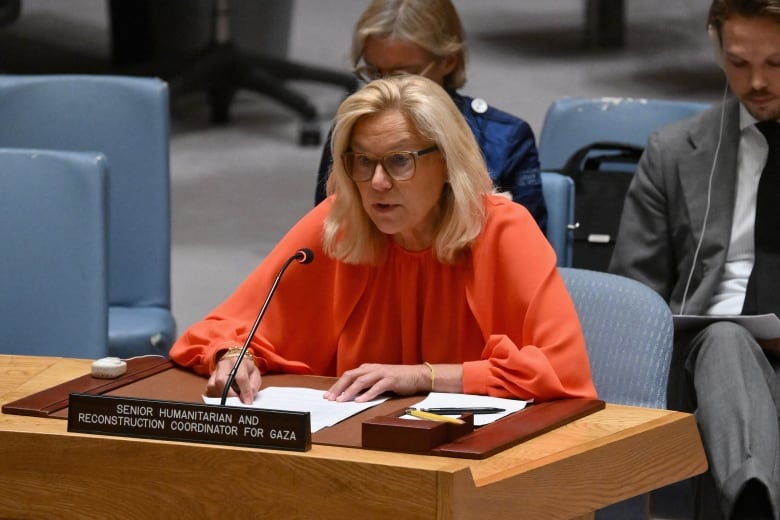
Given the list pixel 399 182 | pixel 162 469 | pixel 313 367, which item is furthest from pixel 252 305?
pixel 162 469

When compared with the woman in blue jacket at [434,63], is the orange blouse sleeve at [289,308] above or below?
below

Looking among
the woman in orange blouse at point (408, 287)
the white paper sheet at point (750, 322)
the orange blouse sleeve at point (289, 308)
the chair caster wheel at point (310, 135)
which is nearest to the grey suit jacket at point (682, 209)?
the white paper sheet at point (750, 322)

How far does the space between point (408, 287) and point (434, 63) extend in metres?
0.96

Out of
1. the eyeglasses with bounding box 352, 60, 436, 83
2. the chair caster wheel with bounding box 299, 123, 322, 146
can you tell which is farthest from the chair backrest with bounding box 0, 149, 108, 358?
the chair caster wheel with bounding box 299, 123, 322, 146

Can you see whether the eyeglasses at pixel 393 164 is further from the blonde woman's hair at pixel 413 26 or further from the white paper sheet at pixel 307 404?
the blonde woman's hair at pixel 413 26

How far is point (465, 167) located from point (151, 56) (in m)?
5.69

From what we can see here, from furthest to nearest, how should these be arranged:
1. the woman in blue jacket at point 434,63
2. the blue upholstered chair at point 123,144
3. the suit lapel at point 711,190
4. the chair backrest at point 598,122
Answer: the chair backrest at point 598,122 → the blue upholstered chair at point 123,144 → the woman in blue jacket at point 434,63 → the suit lapel at point 711,190

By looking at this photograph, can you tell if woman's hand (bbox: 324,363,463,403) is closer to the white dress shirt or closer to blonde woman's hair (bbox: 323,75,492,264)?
blonde woman's hair (bbox: 323,75,492,264)

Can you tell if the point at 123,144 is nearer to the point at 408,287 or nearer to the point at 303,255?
the point at 408,287

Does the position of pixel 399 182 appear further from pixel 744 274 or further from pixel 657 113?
pixel 657 113

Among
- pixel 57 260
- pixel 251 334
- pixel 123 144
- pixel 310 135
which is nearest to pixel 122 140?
pixel 123 144

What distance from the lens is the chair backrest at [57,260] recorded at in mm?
3316

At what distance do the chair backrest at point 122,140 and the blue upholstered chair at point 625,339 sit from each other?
143 centimetres

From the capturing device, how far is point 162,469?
2.16m
